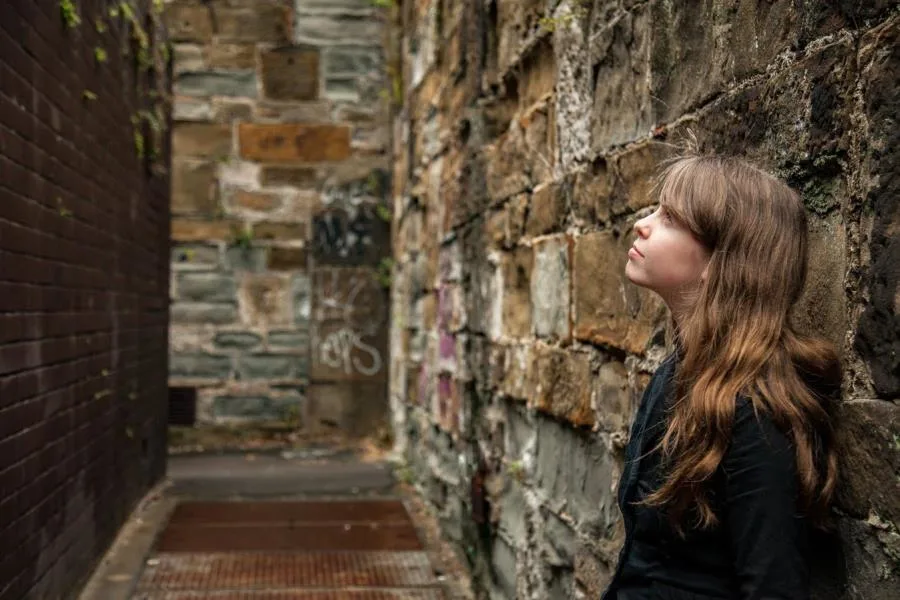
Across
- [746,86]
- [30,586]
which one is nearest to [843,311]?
[746,86]

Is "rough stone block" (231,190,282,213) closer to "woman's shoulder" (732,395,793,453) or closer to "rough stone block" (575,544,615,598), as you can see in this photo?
"rough stone block" (575,544,615,598)

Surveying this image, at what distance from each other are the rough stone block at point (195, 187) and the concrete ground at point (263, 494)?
197 cm

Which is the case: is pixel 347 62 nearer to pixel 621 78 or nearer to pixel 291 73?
pixel 291 73

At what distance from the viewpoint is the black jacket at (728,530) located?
153 cm

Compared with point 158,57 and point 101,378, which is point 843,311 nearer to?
point 101,378

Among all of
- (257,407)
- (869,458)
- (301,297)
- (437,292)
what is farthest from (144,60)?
(869,458)

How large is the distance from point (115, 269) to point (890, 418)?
4315mm

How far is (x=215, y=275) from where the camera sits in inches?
350

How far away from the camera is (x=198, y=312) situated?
350 inches

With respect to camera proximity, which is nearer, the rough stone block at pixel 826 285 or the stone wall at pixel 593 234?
the stone wall at pixel 593 234

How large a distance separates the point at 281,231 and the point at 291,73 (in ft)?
4.24

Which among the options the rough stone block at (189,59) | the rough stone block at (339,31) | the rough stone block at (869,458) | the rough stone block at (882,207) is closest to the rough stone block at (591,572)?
the rough stone block at (869,458)

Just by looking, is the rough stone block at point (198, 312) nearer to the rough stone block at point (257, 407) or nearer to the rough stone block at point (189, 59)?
the rough stone block at point (257, 407)

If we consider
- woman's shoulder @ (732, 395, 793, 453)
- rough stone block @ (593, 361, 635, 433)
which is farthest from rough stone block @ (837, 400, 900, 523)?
rough stone block @ (593, 361, 635, 433)
